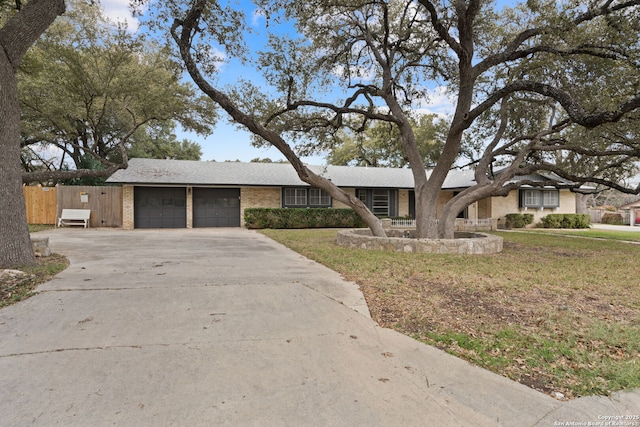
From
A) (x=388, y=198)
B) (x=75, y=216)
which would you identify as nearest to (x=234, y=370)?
(x=75, y=216)

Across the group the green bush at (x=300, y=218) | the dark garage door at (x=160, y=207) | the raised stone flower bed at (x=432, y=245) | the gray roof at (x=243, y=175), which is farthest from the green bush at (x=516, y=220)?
the dark garage door at (x=160, y=207)

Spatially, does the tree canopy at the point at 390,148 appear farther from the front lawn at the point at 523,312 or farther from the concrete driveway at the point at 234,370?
the concrete driveway at the point at 234,370

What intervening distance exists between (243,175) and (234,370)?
18196mm

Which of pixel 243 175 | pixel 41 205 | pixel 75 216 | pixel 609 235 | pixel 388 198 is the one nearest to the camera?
pixel 609 235

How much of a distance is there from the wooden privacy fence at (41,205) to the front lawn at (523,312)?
55.4 ft

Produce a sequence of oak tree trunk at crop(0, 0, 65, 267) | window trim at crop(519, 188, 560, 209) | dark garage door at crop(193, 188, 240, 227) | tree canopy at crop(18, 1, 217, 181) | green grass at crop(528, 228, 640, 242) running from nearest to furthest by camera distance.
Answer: oak tree trunk at crop(0, 0, 65, 267) < tree canopy at crop(18, 1, 217, 181) < green grass at crop(528, 228, 640, 242) < dark garage door at crop(193, 188, 240, 227) < window trim at crop(519, 188, 560, 209)

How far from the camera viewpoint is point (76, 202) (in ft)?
58.2

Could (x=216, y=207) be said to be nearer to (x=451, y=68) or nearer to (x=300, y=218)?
(x=300, y=218)

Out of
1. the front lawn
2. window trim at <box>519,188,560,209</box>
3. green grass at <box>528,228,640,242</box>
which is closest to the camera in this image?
the front lawn

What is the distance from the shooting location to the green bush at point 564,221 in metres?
21.3

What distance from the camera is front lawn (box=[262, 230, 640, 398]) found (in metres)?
2.86

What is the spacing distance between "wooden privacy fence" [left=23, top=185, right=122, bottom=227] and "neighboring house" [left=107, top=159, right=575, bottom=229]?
1079 millimetres

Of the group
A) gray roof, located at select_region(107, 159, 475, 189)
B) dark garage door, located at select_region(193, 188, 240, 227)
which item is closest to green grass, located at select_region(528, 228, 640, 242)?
gray roof, located at select_region(107, 159, 475, 189)

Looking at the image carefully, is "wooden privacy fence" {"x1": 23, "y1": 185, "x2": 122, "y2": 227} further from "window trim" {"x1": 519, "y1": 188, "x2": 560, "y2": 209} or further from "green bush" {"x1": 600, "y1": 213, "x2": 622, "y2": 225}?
"green bush" {"x1": 600, "y1": 213, "x2": 622, "y2": 225}
